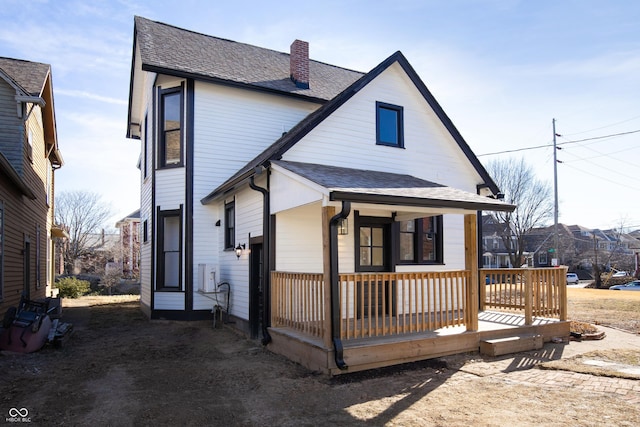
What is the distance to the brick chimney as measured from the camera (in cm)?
1438

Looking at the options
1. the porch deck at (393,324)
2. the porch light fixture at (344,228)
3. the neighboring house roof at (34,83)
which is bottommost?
the porch deck at (393,324)

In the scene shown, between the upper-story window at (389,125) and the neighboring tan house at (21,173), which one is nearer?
the neighboring tan house at (21,173)

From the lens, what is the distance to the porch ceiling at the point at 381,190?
698cm

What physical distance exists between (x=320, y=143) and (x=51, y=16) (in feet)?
20.4

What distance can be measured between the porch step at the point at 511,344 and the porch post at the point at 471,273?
14.5 inches

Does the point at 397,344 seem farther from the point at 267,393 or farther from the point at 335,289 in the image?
the point at 267,393

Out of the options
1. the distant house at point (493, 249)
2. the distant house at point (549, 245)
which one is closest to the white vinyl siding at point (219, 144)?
the distant house at point (493, 249)

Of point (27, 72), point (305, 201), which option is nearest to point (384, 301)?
point (305, 201)

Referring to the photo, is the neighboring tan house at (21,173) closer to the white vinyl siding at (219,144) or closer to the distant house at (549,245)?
the white vinyl siding at (219,144)

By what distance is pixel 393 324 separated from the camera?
8328 millimetres

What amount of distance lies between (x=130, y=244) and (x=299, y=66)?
3231 cm

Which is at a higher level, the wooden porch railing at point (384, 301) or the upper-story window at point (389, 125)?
the upper-story window at point (389, 125)

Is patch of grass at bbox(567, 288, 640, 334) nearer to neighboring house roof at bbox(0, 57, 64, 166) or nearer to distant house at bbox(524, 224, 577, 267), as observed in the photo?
neighboring house roof at bbox(0, 57, 64, 166)

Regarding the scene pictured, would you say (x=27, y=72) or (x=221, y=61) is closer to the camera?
(x=27, y=72)
